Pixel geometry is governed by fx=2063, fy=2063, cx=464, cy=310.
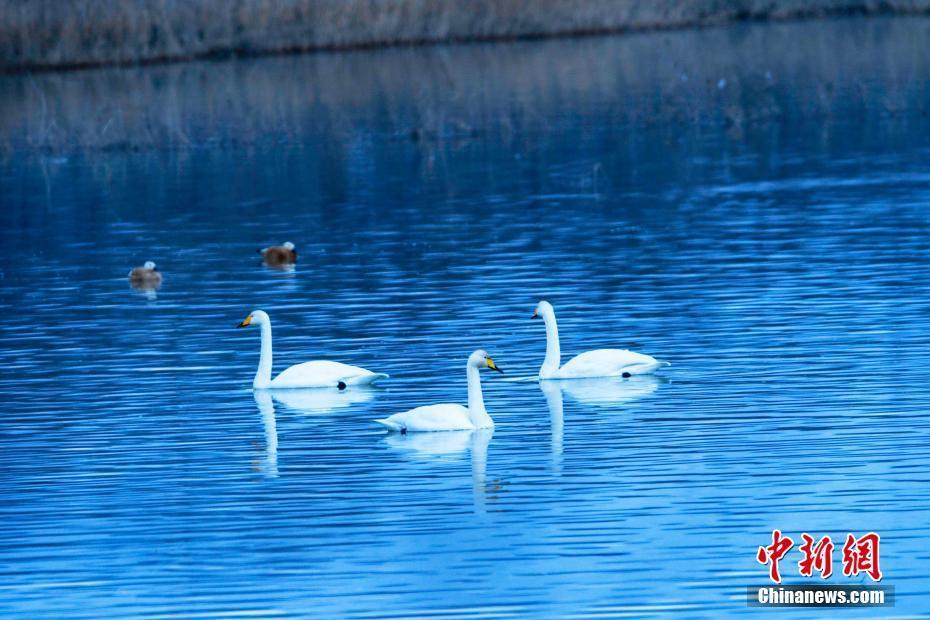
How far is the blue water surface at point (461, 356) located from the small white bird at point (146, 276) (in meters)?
0.15

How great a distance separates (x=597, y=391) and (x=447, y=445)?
2125 mm

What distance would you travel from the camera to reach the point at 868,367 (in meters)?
15.2

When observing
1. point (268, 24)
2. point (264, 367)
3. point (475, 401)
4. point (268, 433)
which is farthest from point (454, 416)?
point (268, 24)

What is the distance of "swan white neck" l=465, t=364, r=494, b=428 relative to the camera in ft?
44.2

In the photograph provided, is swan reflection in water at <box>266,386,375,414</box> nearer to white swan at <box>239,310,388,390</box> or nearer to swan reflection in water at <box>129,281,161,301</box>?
white swan at <box>239,310,388,390</box>

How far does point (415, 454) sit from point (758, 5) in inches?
2172

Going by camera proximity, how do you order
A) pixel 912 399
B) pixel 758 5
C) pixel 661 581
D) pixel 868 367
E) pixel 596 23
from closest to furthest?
pixel 661 581 < pixel 912 399 < pixel 868 367 < pixel 596 23 < pixel 758 5

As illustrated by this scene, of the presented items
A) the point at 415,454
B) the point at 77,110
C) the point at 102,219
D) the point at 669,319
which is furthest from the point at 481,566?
the point at 77,110

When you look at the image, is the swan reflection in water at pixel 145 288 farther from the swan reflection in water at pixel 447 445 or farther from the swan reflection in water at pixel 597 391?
the swan reflection in water at pixel 447 445

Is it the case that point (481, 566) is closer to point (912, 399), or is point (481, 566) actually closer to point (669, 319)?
point (912, 399)

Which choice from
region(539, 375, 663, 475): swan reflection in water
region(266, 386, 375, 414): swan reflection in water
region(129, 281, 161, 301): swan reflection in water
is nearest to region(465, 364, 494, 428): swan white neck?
region(539, 375, 663, 475): swan reflection in water

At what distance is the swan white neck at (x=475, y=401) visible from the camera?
13.5 m

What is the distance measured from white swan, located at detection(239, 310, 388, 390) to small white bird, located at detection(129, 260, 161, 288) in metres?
5.93

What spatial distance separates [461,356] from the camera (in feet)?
53.7
